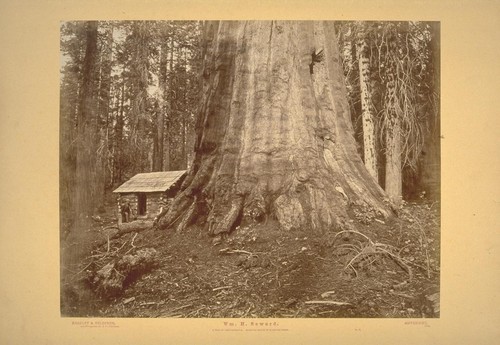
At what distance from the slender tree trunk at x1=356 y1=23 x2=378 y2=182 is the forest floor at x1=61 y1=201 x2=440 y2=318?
0.46 m

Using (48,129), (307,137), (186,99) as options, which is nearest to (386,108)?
(307,137)

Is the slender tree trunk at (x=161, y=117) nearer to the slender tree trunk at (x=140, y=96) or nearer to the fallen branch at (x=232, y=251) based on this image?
the slender tree trunk at (x=140, y=96)

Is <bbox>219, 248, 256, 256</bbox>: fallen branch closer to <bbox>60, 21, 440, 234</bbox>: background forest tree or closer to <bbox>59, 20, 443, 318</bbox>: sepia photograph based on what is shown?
<bbox>59, 20, 443, 318</bbox>: sepia photograph

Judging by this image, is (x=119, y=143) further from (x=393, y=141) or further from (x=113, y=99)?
(x=393, y=141)

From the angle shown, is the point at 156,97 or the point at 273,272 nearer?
the point at 273,272

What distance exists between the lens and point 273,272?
2.79 meters

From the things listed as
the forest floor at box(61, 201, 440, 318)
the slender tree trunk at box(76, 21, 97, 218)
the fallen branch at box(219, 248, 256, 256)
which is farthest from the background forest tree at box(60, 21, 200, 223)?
the fallen branch at box(219, 248, 256, 256)

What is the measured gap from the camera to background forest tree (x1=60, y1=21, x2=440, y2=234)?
9.29 ft

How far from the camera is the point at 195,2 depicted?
110 inches

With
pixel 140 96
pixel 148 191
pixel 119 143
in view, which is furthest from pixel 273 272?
pixel 140 96

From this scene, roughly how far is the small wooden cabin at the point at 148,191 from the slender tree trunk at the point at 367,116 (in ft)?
4.91

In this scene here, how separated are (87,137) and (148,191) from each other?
640mm

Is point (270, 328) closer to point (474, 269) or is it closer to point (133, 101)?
point (474, 269)

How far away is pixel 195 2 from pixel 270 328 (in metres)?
2.58
